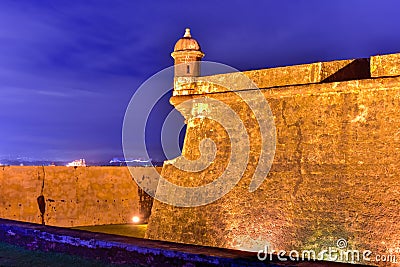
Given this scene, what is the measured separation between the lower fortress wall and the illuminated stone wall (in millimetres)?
4728

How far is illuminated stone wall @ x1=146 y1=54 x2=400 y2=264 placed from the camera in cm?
658

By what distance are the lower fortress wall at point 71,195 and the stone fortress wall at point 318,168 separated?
4592 mm

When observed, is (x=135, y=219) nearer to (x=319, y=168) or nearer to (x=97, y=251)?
(x=319, y=168)

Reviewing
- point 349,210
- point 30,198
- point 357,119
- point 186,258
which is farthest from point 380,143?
point 30,198

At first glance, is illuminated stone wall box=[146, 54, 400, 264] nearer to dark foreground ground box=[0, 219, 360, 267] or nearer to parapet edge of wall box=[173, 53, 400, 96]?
parapet edge of wall box=[173, 53, 400, 96]

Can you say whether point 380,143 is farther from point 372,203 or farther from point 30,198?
point 30,198

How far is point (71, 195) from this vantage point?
12.7 m

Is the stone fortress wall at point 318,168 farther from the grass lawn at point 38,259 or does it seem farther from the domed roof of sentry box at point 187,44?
the grass lawn at point 38,259

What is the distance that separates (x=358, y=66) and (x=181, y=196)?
3915 millimetres

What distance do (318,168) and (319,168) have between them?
0.06ft

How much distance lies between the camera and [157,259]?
16.5 feet

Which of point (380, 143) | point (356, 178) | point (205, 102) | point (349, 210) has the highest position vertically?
point (205, 102)

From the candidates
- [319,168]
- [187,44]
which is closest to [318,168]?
[319,168]

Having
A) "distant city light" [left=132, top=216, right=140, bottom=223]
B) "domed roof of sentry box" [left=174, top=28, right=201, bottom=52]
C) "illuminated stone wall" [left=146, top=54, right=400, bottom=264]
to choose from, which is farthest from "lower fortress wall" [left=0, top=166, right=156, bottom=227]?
"domed roof of sentry box" [left=174, top=28, right=201, bottom=52]
